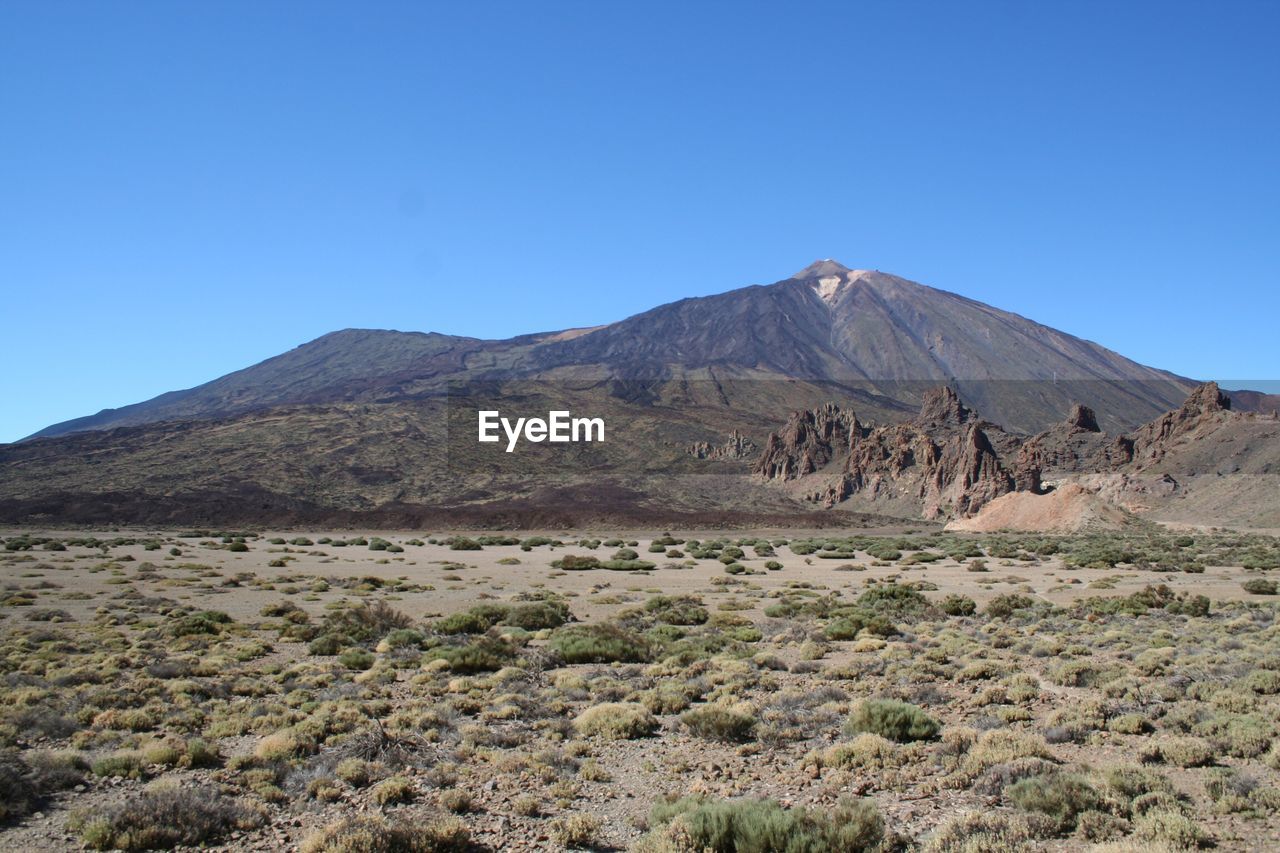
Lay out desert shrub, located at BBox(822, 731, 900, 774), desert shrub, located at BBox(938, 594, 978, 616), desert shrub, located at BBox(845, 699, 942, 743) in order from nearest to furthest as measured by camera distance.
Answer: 1. desert shrub, located at BBox(822, 731, 900, 774)
2. desert shrub, located at BBox(845, 699, 942, 743)
3. desert shrub, located at BBox(938, 594, 978, 616)

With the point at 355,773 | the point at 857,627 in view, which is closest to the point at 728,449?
the point at 857,627

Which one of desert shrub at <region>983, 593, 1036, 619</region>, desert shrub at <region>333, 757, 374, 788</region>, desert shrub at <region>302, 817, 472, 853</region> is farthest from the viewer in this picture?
desert shrub at <region>983, 593, 1036, 619</region>

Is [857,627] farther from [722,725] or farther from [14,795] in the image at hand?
[14,795]

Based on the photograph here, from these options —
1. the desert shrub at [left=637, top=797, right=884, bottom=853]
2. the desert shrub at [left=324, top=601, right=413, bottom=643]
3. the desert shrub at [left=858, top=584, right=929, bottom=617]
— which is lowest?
the desert shrub at [left=858, top=584, right=929, bottom=617]

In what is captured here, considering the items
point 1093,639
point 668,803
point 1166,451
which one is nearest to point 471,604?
point 1093,639

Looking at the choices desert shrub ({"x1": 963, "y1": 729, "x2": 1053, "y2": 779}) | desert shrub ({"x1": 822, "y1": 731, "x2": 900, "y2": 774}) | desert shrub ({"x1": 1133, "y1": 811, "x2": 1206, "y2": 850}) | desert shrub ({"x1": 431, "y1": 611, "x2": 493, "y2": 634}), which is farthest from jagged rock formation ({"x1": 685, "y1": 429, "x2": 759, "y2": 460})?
desert shrub ({"x1": 1133, "y1": 811, "x2": 1206, "y2": 850})

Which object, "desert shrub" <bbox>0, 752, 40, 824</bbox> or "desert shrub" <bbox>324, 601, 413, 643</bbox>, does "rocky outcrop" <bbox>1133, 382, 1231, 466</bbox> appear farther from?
"desert shrub" <bbox>0, 752, 40, 824</bbox>

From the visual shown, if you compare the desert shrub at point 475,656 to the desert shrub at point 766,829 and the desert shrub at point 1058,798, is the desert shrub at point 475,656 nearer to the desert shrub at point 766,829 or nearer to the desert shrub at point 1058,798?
the desert shrub at point 766,829

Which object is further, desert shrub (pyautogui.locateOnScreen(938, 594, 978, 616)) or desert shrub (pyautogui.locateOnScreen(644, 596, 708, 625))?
desert shrub (pyautogui.locateOnScreen(938, 594, 978, 616))
